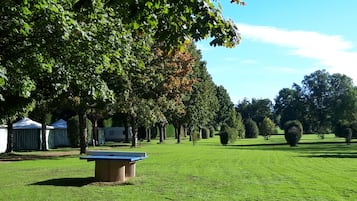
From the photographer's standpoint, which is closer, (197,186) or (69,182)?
(197,186)

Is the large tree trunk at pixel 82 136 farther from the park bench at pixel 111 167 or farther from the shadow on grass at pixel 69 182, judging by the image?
the park bench at pixel 111 167

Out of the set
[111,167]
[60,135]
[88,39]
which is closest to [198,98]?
[60,135]

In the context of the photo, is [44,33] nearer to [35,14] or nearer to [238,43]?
[35,14]

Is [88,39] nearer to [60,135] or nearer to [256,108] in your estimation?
[60,135]

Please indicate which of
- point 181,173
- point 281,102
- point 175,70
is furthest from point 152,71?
point 281,102

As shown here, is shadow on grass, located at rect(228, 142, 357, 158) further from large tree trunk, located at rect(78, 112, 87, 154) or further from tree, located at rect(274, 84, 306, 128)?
tree, located at rect(274, 84, 306, 128)

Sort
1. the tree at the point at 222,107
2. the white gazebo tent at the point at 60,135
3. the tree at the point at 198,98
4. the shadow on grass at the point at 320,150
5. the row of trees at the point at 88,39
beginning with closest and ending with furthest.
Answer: the row of trees at the point at 88,39 → the shadow on grass at the point at 320,150 → the white gazebo tent at the point at 60,135 → the tree at the point at 198,98 → the tree at the point at 222,107

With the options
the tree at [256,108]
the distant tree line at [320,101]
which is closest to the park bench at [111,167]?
the distant tree line at [320,101]

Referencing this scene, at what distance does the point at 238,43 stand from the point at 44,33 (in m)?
7.59

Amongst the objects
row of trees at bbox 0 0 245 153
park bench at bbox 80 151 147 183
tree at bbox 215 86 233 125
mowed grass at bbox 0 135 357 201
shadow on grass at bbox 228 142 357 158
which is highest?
tree at bbox 215 86 233 125

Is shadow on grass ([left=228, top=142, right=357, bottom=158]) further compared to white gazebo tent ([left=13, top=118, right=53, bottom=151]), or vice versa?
white gazebo tent ([left=13, top=118, right=53, bottom=151])

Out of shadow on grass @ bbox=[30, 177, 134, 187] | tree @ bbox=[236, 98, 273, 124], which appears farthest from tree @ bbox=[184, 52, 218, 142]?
tree @ bbox=[236, 98, 273, 124]

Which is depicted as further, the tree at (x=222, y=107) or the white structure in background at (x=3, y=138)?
the tree at (x=222, y=107)

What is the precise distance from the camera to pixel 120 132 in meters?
71.2
